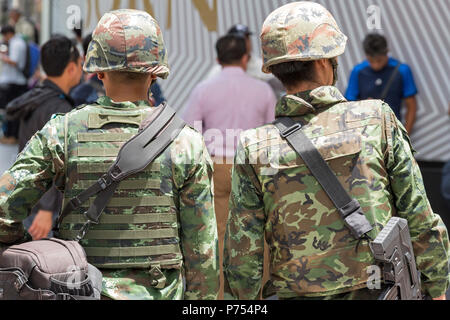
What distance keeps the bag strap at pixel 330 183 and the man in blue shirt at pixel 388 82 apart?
15.8ft

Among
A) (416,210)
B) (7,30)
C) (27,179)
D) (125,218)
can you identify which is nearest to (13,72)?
(7,30)

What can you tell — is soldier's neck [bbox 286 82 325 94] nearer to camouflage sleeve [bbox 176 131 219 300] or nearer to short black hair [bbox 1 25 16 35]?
camouflage sleeve [bbox 176 131 219 300]

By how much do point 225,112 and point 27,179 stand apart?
8.83 ft

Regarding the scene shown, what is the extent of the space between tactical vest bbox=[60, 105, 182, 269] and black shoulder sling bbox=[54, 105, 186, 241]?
30 mm

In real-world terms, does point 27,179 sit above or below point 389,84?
below

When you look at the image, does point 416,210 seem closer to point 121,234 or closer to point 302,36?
point 302,36

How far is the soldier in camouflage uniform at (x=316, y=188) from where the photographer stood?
9.26 ft

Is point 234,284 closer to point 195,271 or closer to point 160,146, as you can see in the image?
point 195,271

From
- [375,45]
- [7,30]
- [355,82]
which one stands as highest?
[7,30]

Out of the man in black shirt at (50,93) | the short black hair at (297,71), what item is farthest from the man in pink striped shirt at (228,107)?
the short black hair at (297,71)

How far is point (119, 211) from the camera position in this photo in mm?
2848

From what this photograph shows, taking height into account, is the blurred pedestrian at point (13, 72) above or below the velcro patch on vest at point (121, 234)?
above

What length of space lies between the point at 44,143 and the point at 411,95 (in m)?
5.38

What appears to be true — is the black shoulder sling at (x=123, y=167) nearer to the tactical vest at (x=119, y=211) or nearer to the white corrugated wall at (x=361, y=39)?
the tactical vest at (x=119, y=211)
